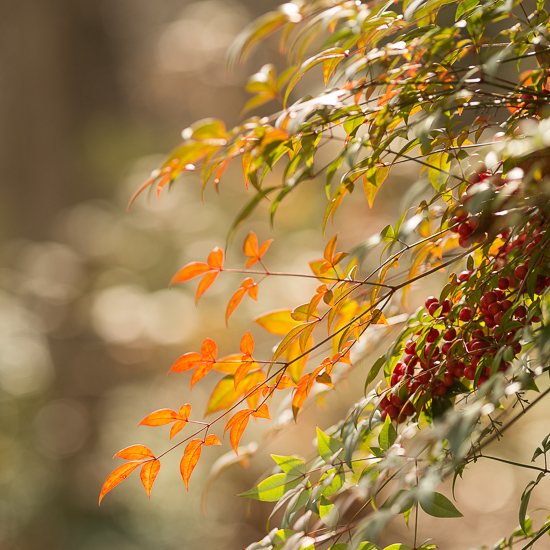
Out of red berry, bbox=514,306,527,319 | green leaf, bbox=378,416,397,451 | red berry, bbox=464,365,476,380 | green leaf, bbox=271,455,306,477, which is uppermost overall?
red berry, bbox=514,306,527,319

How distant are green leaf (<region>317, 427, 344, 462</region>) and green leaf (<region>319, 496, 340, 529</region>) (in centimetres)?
3

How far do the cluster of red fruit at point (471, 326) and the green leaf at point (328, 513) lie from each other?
0.21 ft

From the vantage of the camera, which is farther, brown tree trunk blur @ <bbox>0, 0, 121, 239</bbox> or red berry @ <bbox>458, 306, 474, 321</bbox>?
brown tree trunk blur @ <bbox>0, 0, 121, 239</bbox>

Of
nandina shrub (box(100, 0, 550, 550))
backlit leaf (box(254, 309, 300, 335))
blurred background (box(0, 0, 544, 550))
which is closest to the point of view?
nandina shrub (box(100, 0, 550, 550))

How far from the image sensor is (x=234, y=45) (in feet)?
1.02

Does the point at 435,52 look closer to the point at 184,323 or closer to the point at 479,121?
the point at 479,121

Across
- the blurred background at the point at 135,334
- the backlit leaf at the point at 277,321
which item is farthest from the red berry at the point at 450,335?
the blurred background at the point at 135,334

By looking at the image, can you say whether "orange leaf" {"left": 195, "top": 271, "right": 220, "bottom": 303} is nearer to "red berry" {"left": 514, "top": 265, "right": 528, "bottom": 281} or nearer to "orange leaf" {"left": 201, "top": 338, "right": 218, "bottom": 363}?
"orange leaf" {"left": 201, "top": 338, "right": 218, "bottom": 363}

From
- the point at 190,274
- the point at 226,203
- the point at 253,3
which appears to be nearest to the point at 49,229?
the point at 226,203

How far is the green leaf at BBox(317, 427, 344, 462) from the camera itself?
A: 0.36 metres

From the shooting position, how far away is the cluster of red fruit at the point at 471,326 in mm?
322

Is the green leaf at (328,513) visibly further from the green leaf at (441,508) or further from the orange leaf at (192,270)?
the orange leaf at (192,270)

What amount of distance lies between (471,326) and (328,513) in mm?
139

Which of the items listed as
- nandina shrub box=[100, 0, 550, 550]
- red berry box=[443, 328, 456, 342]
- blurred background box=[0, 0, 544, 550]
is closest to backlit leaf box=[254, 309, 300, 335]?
nandina shrub box=[100, 0, 550, 550]
